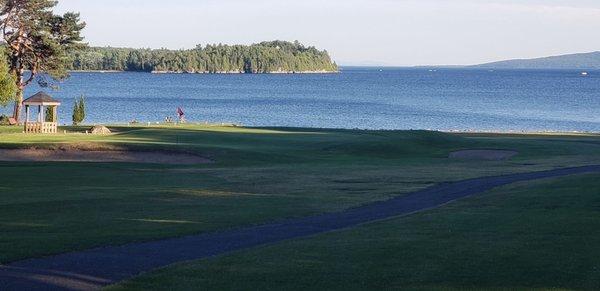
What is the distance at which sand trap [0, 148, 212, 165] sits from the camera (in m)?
42.2

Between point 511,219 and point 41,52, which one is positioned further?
point 41,52

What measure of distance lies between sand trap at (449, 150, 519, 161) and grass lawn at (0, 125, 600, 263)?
0.61 meters

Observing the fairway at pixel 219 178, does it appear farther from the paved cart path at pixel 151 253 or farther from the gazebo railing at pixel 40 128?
the gazebo railing at pixel 40 128

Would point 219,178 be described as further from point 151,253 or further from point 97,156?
point 151,253

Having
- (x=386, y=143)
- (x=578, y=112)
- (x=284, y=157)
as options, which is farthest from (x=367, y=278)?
(x=578, y=112)

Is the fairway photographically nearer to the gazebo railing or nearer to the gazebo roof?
the gazebo roof

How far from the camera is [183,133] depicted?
53.9m

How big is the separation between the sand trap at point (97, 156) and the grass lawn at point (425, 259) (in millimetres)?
22198

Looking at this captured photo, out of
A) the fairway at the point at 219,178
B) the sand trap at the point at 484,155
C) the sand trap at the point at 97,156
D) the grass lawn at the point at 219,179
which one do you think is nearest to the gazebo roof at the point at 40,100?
the fairway at the point at 219,178

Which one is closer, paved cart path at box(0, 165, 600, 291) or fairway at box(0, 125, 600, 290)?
paved cart path at box(0, 165, 600, 291)

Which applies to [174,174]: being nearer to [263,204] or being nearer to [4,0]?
[263,204]

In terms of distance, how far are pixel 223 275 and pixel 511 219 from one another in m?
8.73

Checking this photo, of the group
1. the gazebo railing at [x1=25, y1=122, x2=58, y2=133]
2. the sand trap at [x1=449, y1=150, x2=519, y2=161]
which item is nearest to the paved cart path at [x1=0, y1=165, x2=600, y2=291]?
the sand trap at [x1=449, y1=150, x2=519, y2=161]

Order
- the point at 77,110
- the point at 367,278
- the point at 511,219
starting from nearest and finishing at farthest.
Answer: the point at 367,278 < the point at 511,219 < the point at 77,110
